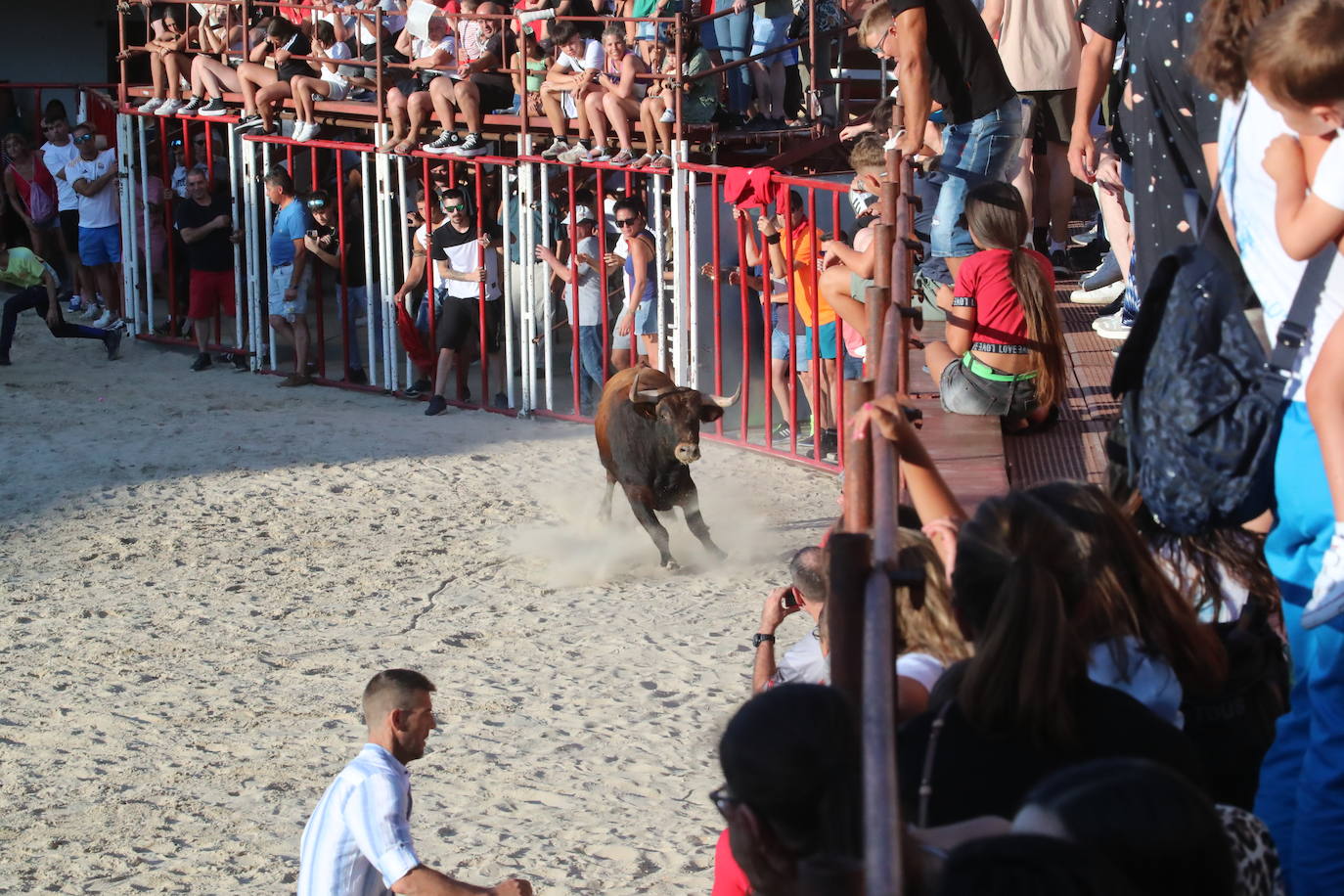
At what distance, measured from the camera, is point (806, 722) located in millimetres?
2018

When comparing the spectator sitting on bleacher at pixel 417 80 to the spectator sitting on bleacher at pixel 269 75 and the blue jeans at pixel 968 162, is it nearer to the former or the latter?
the spectator sitting on bleacher at pixel 269 75

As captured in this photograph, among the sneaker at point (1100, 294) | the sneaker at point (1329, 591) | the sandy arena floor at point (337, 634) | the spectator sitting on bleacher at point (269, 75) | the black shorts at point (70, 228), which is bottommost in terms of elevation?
the sandy arena floor at point (337, 634)

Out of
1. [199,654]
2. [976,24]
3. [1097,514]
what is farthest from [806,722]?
[199,654]

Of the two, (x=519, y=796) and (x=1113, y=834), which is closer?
(x=1113, y=834)

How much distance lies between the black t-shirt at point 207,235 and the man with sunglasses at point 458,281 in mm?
2644

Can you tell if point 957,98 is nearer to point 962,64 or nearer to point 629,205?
point 962,64

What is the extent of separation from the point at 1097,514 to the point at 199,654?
19.9 ft

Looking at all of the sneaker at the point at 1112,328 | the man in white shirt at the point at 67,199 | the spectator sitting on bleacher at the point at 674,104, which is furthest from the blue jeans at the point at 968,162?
the man in white shirt at the point at 67,199

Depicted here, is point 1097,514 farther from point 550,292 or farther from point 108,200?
point 108,200

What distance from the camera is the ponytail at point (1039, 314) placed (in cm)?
570

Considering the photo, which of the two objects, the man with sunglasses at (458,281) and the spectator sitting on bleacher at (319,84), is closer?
the man with sunglasses at (458,281)

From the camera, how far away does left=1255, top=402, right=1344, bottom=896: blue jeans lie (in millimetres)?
2539

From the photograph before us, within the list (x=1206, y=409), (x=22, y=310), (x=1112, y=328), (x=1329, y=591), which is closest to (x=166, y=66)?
(x=22, y=310)

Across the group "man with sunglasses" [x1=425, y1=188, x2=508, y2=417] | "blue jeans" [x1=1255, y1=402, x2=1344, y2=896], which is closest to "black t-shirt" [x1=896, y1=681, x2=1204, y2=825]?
"blue jeans" [x1=1255, y1=402, x2=1344, y2=896]
